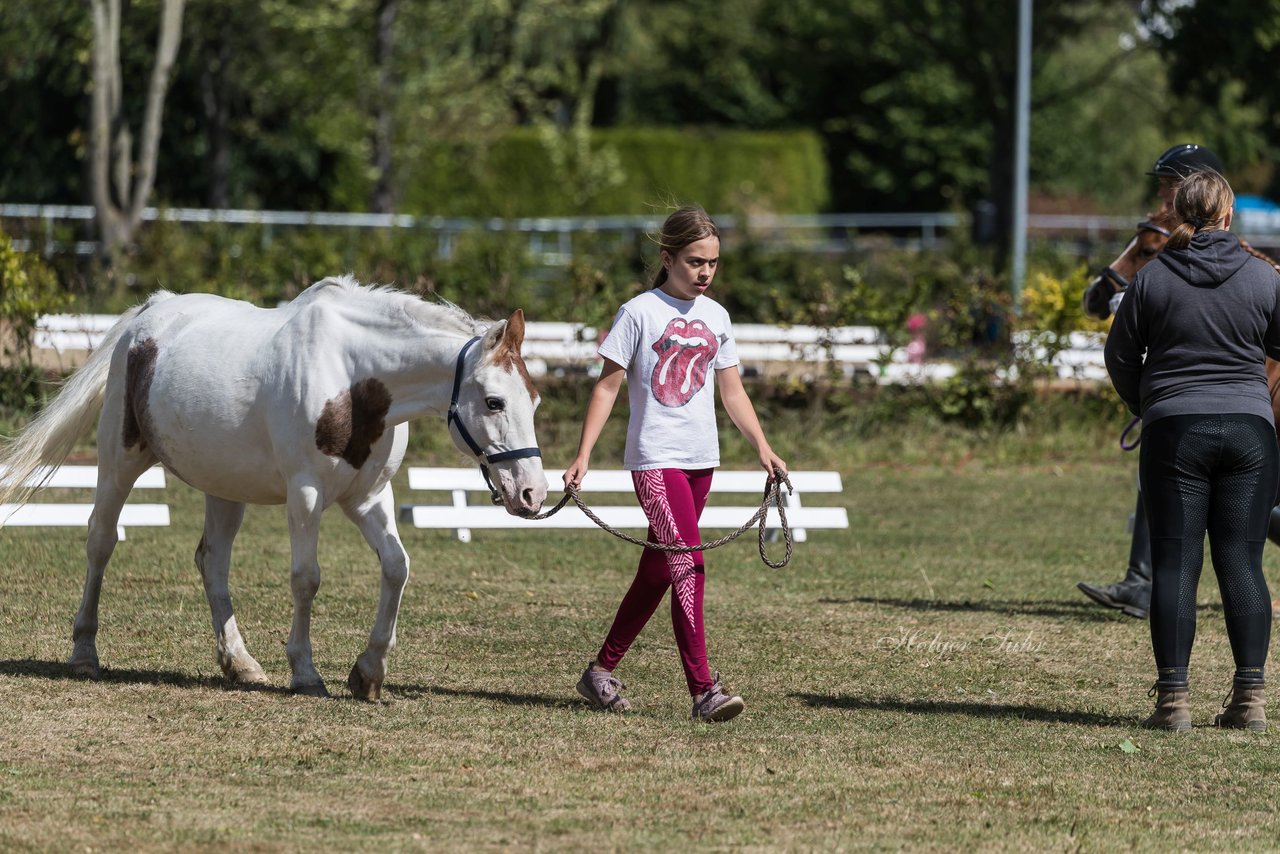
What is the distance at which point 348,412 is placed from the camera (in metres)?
7.17

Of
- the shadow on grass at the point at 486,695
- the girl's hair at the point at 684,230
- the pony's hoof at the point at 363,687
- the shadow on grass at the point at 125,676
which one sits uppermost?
the girl's hair at the point at 684,230

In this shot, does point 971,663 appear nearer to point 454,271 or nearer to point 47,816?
point 47,816

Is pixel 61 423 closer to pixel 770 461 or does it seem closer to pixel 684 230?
pixel 684 230

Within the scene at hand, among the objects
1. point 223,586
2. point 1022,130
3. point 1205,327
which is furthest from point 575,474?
point 1022,130

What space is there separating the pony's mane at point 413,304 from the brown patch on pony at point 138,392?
0.76m

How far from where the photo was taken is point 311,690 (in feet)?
24.1

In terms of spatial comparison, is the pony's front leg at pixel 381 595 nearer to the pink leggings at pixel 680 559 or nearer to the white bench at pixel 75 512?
the pink leggings at pixel 680 559

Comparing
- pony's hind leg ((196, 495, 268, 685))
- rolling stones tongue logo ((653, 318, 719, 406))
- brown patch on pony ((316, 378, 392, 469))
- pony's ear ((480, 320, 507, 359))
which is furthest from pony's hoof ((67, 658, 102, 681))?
rolling stones tongue logo ((653, 318, 719, 406))

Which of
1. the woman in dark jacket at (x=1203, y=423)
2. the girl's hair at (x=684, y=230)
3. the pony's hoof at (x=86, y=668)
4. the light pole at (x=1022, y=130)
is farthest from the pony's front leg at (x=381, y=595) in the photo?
the light pole at (x=1022, y=130)

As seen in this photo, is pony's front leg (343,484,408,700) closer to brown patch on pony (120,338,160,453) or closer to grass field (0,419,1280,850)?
grass field (0,419,1280,850)

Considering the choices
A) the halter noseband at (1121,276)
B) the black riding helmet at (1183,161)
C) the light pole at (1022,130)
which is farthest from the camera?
the light pole at (1022,130)

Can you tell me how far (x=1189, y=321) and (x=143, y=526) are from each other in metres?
7.95

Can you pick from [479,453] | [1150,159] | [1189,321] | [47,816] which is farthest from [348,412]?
[1150,159]

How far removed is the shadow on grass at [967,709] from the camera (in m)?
7.29
